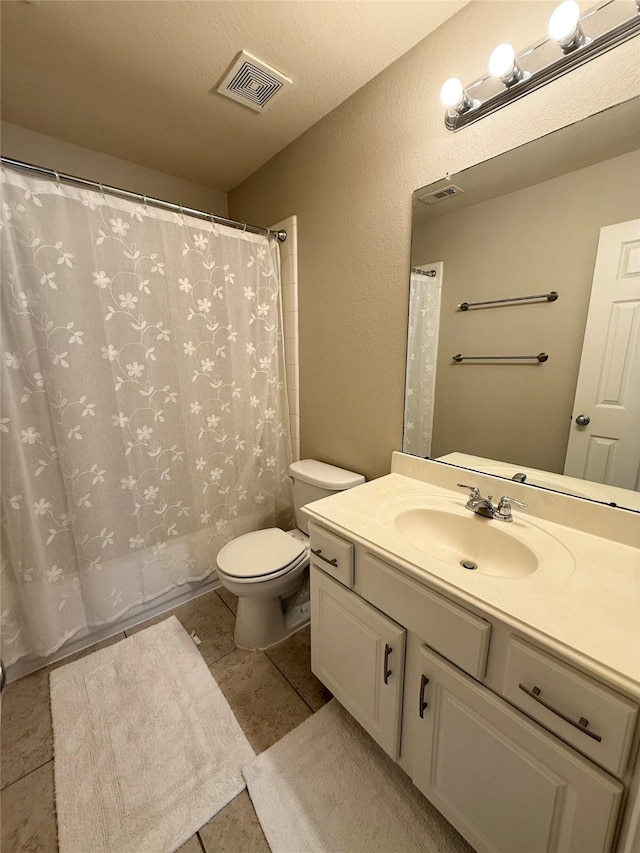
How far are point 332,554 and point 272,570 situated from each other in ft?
1.64

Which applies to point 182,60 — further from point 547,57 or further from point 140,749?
point 140,749

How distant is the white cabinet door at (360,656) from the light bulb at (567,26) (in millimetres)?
1509

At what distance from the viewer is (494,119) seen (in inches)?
40.9

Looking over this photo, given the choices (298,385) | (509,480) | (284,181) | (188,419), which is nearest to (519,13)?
(284,181)

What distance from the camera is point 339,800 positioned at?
1.01 metres

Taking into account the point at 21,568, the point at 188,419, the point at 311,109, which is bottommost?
the point at 21,568

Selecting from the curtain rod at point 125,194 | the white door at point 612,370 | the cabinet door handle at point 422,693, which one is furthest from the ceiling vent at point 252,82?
the cabinet door handle at point 422,693

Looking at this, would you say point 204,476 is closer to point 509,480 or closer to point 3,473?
point 3,473

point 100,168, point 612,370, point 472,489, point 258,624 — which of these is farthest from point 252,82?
point 258,624

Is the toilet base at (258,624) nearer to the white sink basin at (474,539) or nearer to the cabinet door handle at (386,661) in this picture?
the cabinet door handle at (386,661)

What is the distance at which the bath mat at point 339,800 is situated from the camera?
0.92 metres

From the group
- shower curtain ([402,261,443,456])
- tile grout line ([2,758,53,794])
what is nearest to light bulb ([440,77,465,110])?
shower curtain ([402,261,443,456])

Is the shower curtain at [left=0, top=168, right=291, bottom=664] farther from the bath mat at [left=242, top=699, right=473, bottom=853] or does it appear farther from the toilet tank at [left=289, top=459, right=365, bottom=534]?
the bath mat at [left=242, top=699, right=473, bottom=853]

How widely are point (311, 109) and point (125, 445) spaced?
66.4 inches
